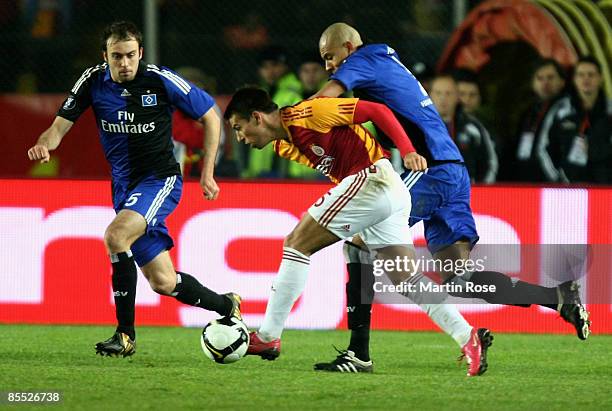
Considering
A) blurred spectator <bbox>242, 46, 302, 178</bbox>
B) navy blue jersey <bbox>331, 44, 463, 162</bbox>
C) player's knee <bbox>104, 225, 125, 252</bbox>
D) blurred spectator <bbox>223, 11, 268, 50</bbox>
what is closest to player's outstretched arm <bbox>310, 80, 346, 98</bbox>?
navy blue jersey <bbox>331, 44, 463, 162</bbox>

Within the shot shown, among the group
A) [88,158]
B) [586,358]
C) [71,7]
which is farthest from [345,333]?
[71,7]

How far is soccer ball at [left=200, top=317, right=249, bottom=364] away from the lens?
7.22 m

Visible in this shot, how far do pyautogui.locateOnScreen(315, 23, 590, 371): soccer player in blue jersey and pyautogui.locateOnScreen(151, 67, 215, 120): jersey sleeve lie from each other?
767 mm

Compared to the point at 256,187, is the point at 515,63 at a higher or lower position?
higher

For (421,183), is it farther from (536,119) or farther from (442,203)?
(536,119)

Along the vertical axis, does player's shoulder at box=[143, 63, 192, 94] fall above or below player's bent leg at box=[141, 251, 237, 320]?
above

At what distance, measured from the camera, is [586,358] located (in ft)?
27.2

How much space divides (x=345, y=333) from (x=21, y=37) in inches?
231

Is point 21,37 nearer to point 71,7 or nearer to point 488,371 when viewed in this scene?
point 71,7

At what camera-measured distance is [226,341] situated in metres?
7.23

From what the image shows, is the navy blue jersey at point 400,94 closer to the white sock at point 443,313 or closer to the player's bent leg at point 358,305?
the player's bent leg at point 358,305

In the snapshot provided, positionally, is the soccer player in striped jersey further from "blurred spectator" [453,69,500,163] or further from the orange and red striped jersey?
"blurred spectator" [453,69,500,163]

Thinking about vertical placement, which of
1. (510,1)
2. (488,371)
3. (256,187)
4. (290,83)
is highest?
(510,1)

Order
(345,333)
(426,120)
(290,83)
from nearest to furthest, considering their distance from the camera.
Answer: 1. (426,120)
2. (345,333)
3. (290,83)
